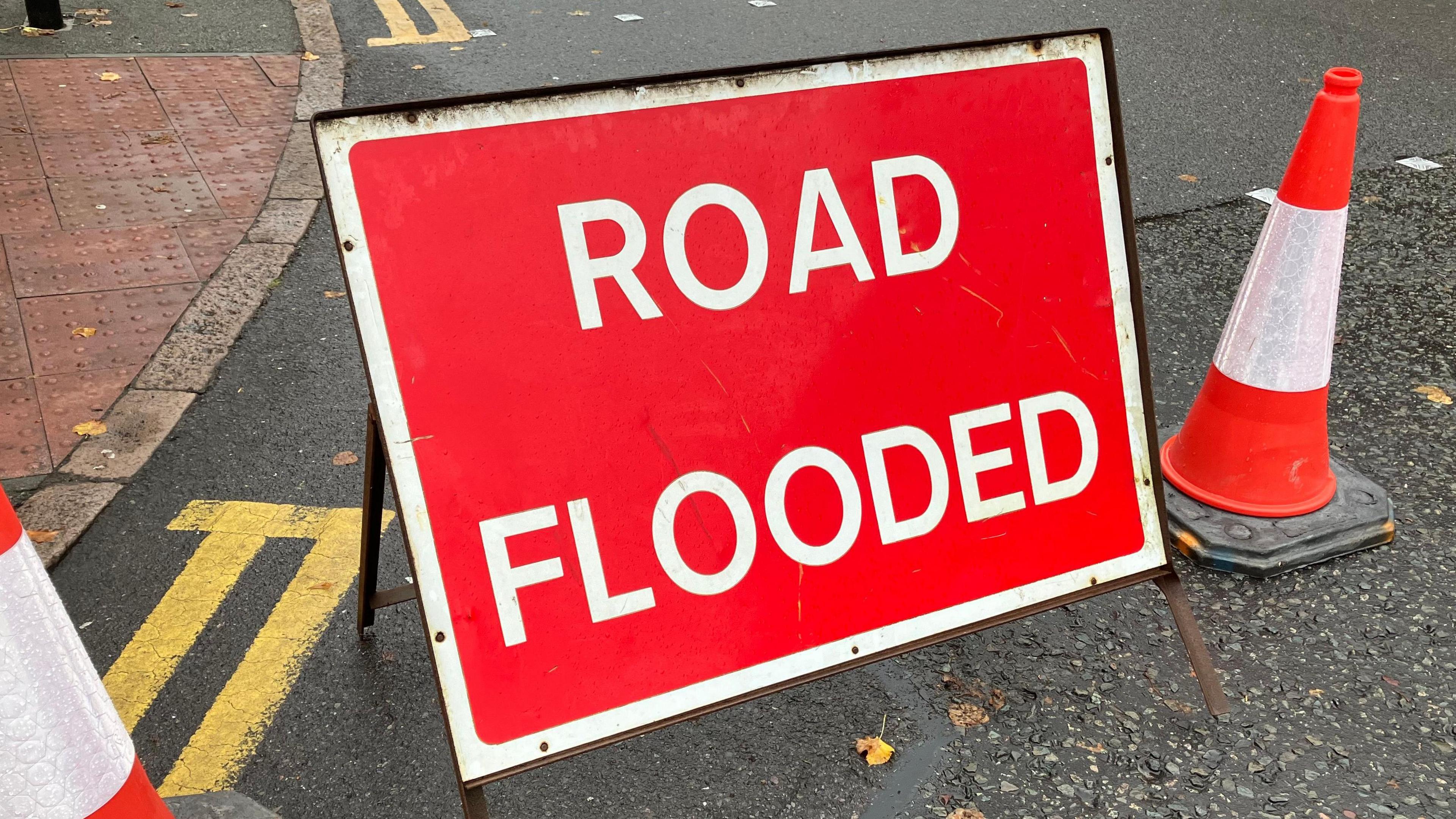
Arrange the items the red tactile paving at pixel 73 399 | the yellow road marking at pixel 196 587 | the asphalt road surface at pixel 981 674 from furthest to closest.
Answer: the red tactile paving at pixel 73 399
the yellow road marking at pixel 196 587
the asphalt road surface at pixel 981 674

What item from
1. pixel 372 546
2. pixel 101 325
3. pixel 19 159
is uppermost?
pixel 19 159

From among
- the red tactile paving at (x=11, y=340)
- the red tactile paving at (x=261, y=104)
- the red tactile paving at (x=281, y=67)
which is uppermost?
the red tactile paving at (x=281, y=67)

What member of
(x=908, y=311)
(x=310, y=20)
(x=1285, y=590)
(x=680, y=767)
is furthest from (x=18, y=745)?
(x=310, y=20)

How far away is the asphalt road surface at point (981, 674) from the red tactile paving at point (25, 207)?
3.53 feet

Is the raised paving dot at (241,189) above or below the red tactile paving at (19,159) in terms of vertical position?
below

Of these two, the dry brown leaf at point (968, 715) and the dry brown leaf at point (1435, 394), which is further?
the dry brown leaf at point (1435, 394)

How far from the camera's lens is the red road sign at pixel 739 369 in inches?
75.9

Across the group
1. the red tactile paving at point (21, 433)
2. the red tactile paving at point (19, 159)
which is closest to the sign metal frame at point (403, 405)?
the red tactile paving at point (21, 433)

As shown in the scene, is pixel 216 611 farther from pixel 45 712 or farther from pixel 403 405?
pixel 403 405

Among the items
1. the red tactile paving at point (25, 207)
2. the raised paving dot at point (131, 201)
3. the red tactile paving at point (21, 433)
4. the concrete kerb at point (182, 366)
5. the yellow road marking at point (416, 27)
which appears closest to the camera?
the concrete kerb at point (182, 366)

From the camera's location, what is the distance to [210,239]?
4.60 m

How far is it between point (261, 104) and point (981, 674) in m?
4.98

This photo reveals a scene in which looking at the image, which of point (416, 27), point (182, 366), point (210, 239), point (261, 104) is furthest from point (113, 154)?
point (416, 27)

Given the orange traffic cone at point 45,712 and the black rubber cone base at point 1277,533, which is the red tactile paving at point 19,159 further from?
the black rubber cone base at point 1277,533
